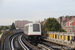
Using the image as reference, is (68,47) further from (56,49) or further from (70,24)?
(70,24)

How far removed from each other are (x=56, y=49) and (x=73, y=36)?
339 cm

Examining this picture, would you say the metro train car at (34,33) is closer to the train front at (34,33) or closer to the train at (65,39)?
the train front at (34,33)

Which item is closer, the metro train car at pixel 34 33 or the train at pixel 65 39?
the train at pixel 65 39

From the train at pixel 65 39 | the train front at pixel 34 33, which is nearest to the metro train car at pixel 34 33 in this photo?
the train front at pixel 34 33

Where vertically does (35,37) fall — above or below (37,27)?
below

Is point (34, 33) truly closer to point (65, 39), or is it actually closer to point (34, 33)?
point (34, 33)

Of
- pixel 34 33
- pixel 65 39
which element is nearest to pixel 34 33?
pixel 34 33

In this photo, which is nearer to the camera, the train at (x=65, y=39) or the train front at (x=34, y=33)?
the train at (x=65, y=39)

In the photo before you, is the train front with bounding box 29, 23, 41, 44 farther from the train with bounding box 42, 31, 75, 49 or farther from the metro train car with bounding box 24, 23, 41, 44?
the train with bounding box 42, 31, 75, 49

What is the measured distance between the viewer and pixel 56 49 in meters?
20.4

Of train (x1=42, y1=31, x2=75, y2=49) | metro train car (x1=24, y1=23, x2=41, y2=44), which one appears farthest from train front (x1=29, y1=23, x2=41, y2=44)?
train (x1=42, y1=31, x2=75, y2=49)

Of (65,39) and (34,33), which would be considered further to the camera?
(34,33)

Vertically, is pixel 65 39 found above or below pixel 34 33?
below

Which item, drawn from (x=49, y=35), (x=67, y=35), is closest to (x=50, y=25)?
(x=49, y=35)
